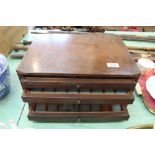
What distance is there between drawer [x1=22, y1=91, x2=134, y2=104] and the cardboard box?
48 centimetres

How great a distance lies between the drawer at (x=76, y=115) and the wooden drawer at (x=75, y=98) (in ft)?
0.19

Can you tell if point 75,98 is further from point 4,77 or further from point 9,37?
point 9,37

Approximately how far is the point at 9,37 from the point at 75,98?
2.15 feet

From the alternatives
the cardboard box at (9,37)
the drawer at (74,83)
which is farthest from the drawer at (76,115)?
the cardboard box at (9,37)

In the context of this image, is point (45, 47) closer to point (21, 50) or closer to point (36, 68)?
point (36, 68)

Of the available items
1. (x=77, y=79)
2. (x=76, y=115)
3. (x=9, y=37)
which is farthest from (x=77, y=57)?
(x=9, y=37)

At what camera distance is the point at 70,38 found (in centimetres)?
79

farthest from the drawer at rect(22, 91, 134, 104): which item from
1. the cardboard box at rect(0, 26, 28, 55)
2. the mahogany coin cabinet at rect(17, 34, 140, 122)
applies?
the cardboard box at rect(0, 26, 28, 55)

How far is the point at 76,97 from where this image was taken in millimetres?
634

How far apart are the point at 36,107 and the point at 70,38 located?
0.32 m

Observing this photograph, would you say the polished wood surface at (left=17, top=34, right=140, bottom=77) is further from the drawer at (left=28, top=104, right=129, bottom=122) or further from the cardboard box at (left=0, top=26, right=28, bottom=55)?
the cardboard box at (left=0, top=26, right=28, bottom=55)

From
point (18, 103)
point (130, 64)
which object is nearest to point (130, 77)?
point (130, 64)

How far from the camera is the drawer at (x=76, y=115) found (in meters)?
0.68

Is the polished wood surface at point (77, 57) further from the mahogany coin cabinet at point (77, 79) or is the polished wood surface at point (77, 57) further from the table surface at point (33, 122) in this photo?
the table surface at point (33, 122)
